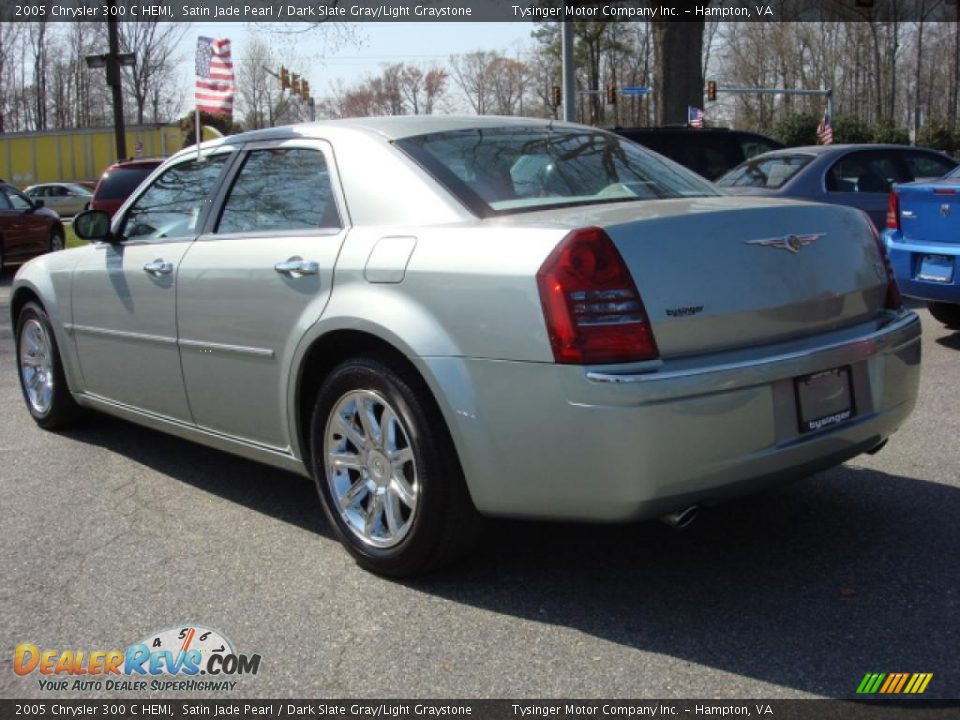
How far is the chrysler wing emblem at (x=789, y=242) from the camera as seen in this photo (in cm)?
328

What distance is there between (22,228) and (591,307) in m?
15.7

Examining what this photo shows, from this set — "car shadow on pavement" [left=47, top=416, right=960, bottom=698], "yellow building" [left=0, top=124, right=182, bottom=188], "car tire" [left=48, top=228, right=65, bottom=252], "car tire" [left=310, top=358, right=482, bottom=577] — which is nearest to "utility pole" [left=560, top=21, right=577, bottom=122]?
"car tire" [left=48, top=228, right=65, bottom=252]

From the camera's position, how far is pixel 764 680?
277 centimetres

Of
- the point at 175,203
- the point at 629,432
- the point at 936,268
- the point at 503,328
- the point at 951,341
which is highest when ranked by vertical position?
the point at 175,203

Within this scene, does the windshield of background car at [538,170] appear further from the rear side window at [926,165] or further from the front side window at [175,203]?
the rear side window at [926,165]

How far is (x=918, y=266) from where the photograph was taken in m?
7.57

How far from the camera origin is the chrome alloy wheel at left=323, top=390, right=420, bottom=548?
11.4ft

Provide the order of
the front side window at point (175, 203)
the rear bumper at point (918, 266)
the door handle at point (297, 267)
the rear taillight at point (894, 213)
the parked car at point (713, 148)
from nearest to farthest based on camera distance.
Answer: the door handle at point (297, 267) < the front side window at point (175, 203) < the rear bumper at point (918, 266) < the rear taillight at point (894, 213) < the parked car at point (713, 148)

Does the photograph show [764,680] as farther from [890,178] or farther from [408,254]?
[890,178]

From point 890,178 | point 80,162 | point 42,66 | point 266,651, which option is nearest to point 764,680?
point 266,651

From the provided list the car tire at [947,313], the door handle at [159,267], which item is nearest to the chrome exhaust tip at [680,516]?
the door handle at [159,267]

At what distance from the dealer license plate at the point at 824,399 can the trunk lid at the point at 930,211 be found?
15.0ft

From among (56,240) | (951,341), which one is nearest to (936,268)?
(951,341)

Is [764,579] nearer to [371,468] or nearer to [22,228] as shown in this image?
[371,468]
